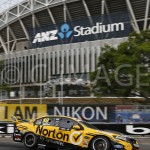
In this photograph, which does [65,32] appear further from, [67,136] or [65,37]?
[67,136]

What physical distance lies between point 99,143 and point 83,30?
43673mm

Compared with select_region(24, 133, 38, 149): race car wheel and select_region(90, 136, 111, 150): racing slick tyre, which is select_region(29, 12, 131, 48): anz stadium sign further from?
select_region(90, 136, 111, 150): racing slick tyre

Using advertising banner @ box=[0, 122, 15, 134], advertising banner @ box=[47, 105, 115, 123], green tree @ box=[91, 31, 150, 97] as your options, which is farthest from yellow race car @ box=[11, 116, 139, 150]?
green tree @ box=[91, 31, 150, 97]

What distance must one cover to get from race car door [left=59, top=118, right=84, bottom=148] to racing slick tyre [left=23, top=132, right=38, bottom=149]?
1190 mm

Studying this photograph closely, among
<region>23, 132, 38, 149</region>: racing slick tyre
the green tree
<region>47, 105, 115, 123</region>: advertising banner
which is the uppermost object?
the green tree

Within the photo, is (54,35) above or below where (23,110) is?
above

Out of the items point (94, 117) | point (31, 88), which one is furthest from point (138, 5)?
point (94, 117)

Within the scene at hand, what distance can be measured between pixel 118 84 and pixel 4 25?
4506 centimetres

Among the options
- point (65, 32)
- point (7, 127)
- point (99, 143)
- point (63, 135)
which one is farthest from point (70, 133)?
point (65, 32)

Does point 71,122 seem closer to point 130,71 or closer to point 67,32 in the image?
point 130,71

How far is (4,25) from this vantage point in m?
72.3

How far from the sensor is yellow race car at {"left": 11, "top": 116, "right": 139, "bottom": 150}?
1360 cm

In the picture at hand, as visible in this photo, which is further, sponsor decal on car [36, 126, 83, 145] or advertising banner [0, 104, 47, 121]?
advertising banner [0, 104, 47, 121]

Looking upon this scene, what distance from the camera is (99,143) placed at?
45.2 feet
